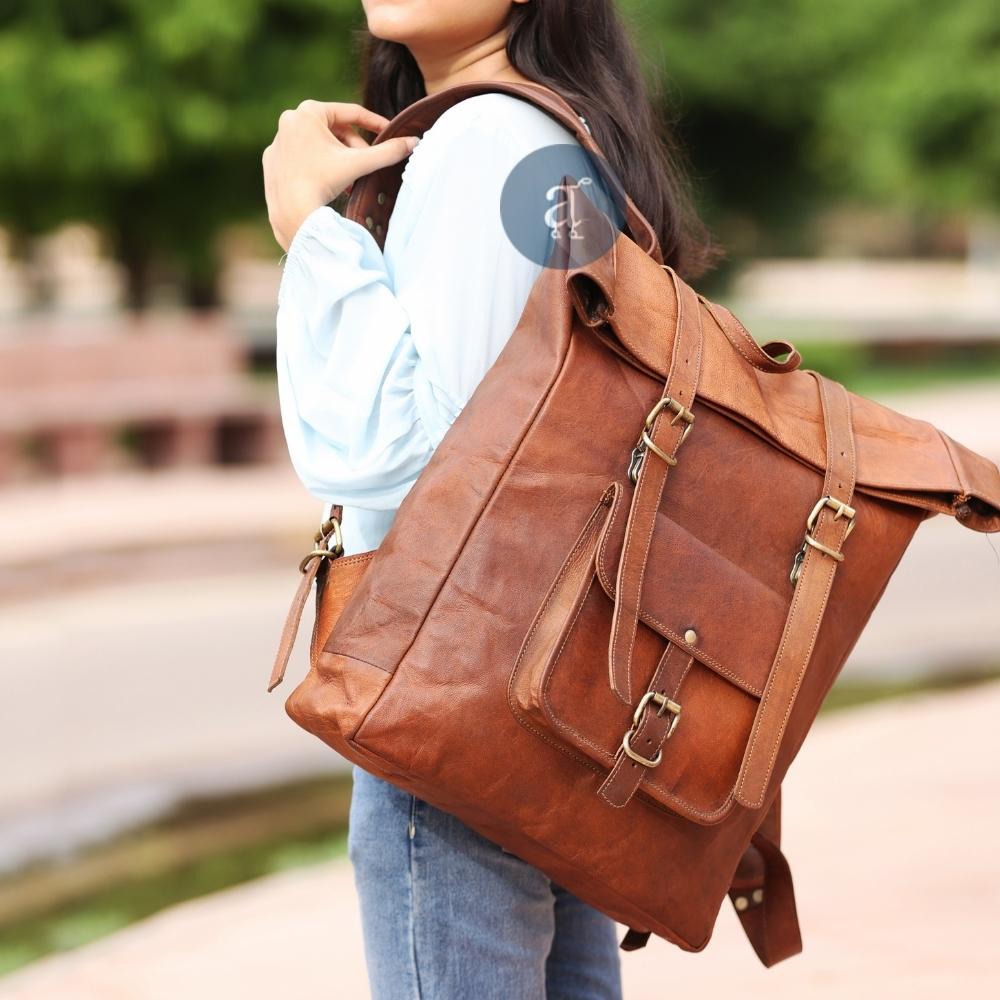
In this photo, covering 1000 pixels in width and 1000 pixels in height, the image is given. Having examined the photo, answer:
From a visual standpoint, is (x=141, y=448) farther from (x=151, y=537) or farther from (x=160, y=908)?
(x=160, y=908)

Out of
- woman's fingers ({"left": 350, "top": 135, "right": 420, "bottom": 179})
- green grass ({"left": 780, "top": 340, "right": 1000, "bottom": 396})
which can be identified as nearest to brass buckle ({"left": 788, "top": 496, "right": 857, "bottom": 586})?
woman's fingers ({"left": 350, "top": 135, "right": 420, "bottom": 179})

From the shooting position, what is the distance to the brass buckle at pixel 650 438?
5.20 ft

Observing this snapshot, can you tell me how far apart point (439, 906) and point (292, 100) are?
537 inches

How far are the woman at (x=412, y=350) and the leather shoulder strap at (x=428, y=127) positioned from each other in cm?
2

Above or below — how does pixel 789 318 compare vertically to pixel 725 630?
above

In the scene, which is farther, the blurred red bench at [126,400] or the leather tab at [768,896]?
the blurred red bench at [126,400]

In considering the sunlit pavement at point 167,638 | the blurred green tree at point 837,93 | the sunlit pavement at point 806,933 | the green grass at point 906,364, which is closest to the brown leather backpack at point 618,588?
the sunlit pavement at point 806,933

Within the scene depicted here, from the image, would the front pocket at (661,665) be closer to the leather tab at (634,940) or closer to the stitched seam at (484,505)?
the stitched seam at (484,505)

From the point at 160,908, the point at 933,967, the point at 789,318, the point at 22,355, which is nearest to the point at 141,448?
the point at 22,355

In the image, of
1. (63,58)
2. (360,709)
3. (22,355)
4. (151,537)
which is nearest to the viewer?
(360,709)

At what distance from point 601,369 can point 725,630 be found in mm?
316

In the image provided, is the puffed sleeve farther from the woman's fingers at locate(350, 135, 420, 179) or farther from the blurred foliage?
the blurred foliage

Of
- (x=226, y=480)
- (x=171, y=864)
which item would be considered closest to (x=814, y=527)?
(x=171, y=864)

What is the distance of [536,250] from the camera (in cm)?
165
